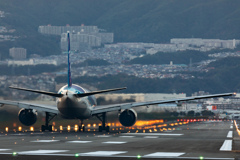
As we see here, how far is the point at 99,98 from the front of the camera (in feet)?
306

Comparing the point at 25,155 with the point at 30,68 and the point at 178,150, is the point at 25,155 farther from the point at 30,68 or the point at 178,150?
the point at 30,68

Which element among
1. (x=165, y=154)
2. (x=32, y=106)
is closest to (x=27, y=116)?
(x=32, y=106)

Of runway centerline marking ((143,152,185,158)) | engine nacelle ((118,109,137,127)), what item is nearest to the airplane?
engine nacelle ((118,109,137,127))

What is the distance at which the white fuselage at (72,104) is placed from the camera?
69625 mm

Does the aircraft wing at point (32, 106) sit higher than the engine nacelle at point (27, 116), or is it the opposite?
the aircraft wing at point (32, 106)

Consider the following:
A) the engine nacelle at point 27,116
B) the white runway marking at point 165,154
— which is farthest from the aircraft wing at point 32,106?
the white runway marking at point 165,154

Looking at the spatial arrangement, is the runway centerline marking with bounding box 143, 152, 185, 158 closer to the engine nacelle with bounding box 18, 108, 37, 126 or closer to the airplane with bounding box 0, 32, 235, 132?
the airplane with bounding box 0, 32, 235, 132

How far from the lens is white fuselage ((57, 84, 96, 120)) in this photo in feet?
228

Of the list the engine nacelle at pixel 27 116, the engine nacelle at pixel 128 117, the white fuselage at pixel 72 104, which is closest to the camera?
the white fuselage at pixel 72 104

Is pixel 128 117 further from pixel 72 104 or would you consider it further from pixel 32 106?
pixel 32 106

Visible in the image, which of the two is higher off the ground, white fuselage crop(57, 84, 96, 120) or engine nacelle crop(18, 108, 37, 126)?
white fuselage crop(57, 84, 96, 120)

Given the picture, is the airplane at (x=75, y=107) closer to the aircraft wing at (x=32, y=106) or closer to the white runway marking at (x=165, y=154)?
the aircraft wing at (x=32, y=106)

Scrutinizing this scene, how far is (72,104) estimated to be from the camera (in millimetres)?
70312

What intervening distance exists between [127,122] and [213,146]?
1022 inches
